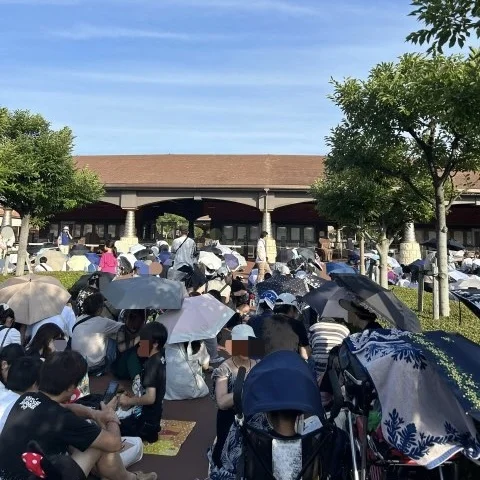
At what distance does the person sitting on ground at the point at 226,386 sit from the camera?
11.4 feet

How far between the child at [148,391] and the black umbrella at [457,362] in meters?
2.38

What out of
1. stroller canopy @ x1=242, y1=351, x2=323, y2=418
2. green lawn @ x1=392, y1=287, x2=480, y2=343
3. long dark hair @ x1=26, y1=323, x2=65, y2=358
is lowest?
green lawn @ x1=392, y1=287, x2=480, y2=343

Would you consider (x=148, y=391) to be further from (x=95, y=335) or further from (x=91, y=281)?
(x=91, y=281)

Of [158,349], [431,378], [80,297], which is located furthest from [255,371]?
[80,297]

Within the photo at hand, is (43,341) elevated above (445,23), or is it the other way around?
Result: (445,23)

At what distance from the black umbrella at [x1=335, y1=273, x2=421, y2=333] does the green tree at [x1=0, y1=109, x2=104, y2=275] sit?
15509 millimetres

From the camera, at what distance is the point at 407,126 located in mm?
10984

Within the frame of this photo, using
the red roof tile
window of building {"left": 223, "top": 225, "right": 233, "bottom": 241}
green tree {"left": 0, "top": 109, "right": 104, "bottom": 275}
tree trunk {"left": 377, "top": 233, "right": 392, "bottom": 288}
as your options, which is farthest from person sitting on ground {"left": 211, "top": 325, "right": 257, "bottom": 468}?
window of building {"left": 223, "top": 225, "right": 233, "bottom": 241}

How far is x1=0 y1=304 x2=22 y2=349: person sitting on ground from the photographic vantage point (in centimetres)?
476

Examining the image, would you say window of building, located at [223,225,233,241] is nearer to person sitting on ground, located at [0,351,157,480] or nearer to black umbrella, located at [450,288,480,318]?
black umbrella, located at [450,288,480,318]

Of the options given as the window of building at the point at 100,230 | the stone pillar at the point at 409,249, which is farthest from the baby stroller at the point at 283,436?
the window of building at the point at 100,230

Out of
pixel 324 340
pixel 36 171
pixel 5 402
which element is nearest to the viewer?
pixel 5 402

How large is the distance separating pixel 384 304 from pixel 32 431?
121 inches

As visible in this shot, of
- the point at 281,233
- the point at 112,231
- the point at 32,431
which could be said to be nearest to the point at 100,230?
the point at 112,231
